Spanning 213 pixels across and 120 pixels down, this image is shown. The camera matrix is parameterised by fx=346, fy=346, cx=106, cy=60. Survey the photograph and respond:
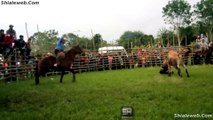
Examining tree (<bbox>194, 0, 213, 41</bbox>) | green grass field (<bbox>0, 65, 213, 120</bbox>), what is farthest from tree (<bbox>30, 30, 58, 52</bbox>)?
tree (<bbox>194, 0, 213, 41</bbox>)

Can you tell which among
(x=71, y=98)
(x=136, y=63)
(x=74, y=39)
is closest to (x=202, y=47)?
(x=136, y=63)

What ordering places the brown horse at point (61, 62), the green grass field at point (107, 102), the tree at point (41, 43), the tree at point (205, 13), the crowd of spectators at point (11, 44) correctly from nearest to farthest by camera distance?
1. the green grass field at point (107, 102)
2. the brown horse at point (61, 62)
3. the crowd of spectators at point (11, 44)
4. the tree at point (41, 43)
5. the tree at point (205, 13)

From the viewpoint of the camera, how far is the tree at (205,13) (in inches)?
3067

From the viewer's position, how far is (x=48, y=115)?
26.6 feet

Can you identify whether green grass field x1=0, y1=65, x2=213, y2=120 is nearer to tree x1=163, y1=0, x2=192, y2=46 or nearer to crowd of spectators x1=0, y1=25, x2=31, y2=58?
crowd of spectators x1=0, y1=25, x2=31, y2=58

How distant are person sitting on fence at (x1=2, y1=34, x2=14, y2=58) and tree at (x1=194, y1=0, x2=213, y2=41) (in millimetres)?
65153

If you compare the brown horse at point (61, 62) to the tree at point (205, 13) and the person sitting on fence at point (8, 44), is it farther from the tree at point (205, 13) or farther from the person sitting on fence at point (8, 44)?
the tree at point (205, 13)

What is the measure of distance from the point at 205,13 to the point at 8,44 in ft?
224

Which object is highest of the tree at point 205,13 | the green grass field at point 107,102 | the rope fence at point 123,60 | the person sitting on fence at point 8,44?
the tree at point 205,13

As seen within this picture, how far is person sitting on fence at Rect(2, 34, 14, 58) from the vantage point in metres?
17.4

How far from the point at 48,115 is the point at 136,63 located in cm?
1904

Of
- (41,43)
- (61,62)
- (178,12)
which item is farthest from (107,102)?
(178,12)

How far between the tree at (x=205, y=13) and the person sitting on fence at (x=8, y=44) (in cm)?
6515

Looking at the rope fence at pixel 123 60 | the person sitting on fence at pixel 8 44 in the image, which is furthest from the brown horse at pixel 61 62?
the rope fence at pixel 123 60
